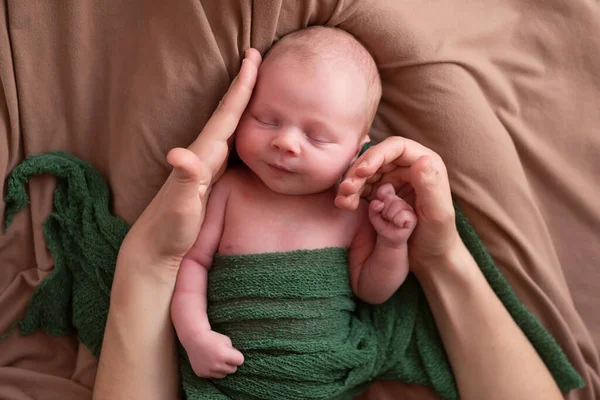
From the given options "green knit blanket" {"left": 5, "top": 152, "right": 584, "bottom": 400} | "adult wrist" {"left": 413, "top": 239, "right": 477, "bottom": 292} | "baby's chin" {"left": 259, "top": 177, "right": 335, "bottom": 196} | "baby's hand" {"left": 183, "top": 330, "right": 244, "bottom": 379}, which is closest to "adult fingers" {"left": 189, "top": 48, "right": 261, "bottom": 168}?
"baby's chin" {"left": 259, "top": 177, "right": 335, "bottom": 196}

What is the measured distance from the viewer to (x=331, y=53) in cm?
111

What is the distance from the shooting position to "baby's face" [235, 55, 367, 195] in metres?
1.09

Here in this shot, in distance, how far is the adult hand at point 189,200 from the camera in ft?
3.36

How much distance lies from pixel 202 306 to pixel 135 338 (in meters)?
0.13

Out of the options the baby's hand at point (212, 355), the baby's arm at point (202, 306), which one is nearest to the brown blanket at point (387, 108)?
the baby's arm at point (202, 306)

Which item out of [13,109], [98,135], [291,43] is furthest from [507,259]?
[13,109]

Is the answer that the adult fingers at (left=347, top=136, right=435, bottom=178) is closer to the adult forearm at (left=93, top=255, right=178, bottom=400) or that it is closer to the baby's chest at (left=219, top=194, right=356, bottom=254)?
the baby's chest at (left=219, top=194, right=356, bottom=254)

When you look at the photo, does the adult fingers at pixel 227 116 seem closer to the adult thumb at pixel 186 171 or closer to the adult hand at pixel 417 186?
the adult thumb at pixel 186 171

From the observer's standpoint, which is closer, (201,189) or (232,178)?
(201,189)

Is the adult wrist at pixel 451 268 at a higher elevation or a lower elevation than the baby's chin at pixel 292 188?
lower

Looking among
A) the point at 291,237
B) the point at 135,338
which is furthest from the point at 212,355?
the point at 291,237

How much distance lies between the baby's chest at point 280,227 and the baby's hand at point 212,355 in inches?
6.9

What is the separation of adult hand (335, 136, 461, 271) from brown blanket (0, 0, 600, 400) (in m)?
0.11

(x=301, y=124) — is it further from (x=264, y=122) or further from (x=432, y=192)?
(x=432, y=192)
